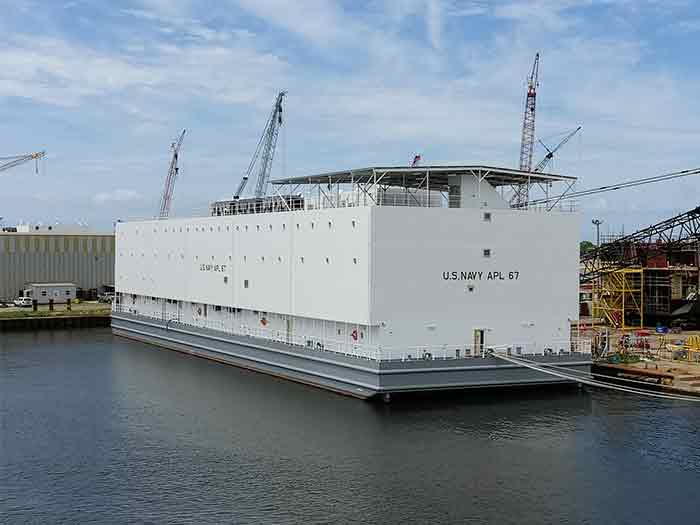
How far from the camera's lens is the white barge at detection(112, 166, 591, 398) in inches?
1265

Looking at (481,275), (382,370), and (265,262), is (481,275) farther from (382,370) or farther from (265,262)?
(265,262)

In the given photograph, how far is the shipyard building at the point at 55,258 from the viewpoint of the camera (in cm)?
7569

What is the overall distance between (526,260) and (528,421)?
7923 millimetres

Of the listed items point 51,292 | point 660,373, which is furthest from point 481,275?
point 51,292

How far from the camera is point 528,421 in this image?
2872cm

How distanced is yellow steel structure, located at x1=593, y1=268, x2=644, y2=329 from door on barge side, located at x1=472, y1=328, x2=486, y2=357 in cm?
2471

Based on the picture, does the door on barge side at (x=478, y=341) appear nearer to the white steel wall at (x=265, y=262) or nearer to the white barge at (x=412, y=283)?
the white barge at (x=412, y=283)

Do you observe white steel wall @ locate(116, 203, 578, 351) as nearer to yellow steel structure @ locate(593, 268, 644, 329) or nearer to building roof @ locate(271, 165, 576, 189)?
building roof @ locate(271, 165, 576, 189)

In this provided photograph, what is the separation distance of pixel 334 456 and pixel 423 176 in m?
15.2

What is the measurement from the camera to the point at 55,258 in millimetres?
78000

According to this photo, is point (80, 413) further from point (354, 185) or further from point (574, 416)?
point (574, 416)

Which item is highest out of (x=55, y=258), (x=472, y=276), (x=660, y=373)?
(x=55, y=258)

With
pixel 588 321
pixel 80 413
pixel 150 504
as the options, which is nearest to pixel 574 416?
pixel 150 504

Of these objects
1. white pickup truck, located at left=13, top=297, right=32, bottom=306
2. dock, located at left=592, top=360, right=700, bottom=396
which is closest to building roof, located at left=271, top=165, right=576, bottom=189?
dock, located at left=592, top=360, right=700, bottom=396
